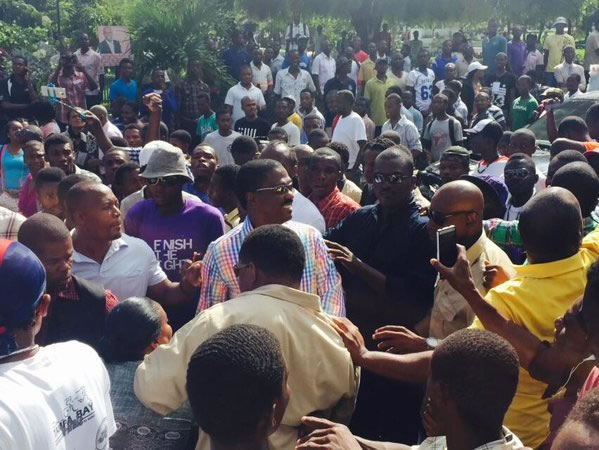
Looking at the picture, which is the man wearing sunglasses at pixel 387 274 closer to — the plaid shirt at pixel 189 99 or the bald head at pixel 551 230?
the bald head at pixel 551 230

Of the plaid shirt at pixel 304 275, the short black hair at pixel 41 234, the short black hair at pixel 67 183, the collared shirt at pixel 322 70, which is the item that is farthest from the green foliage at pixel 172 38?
the short black hair at pixel 41 234

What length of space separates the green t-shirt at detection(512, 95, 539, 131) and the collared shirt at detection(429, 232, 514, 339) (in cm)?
937

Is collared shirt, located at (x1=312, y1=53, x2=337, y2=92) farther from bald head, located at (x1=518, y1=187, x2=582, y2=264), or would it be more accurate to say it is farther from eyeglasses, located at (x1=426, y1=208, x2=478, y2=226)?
bald head, located at (x1=518, y1=187, x2=582, y2=264)

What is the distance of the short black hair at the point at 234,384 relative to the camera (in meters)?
2.31

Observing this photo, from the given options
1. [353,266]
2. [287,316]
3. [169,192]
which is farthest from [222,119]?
[287,316]

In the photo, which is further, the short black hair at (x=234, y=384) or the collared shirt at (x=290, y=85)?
the collared shirt at (x=290, y=85)

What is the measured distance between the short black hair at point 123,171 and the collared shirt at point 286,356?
3626 millimetres

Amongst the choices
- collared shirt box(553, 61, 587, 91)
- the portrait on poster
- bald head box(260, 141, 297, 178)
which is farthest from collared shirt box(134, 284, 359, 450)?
the portrait on poster

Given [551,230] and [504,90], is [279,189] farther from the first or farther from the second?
[504,90]

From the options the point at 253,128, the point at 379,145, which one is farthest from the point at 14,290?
the point at 253,128

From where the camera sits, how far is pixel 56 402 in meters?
2.41

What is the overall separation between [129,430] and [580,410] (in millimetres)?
1690

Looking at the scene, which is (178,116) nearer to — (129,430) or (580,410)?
(129,430)

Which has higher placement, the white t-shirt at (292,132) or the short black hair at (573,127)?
the short black hair at (573,127)
